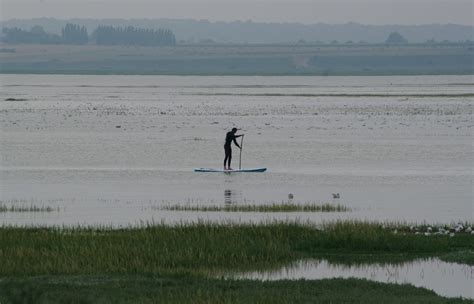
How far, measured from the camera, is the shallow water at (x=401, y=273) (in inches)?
760

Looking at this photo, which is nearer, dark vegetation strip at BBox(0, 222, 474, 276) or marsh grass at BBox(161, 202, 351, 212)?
dark vegetation strip at BBox(0, 222, 474, 276)

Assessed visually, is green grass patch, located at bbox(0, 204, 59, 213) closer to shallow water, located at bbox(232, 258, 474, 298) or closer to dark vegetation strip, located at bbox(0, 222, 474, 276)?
dark vegetation strip, located at bbox(0, 222, 474, 276)

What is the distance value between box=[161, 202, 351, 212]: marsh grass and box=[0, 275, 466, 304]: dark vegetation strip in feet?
34.5

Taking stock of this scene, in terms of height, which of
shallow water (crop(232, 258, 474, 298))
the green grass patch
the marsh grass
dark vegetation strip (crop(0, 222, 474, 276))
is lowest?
the green grass patch

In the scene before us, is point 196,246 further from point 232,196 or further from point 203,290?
point 232,196

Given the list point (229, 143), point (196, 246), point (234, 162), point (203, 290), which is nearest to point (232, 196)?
point (229, 143)

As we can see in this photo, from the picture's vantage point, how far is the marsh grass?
29.8 metres

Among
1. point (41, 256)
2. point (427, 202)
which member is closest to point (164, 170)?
point (427, 202)

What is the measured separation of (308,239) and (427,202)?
966 centimetres

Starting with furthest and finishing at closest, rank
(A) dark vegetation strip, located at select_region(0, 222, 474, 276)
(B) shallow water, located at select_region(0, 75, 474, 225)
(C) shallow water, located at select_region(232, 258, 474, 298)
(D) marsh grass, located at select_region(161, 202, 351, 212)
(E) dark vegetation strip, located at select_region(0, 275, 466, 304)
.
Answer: (B) shallow water, located at select_region(0, 75, 474, 225), (D) marsh grass, located at select_region(161, 202, 351, 212), (A) dark vegetation strip, located at select_region(0, 222, 474, 276), (C) shallow water, located at select_region(232, 258, 474, 298), (E) dark vegetation strip, located at select_region(0, 275, 466, 304)

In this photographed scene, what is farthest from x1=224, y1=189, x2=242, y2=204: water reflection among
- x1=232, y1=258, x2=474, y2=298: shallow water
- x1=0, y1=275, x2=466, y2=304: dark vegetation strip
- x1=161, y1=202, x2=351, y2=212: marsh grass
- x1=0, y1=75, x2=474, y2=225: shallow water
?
x1=0, y1=275, x2=466, y2=304: dark vegetation strip

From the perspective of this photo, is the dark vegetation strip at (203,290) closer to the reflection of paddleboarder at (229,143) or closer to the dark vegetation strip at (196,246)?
the dark vegetation strip at (196,246)

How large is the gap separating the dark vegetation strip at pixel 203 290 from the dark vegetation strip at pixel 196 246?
0.98 meters

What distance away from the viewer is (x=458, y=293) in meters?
18.5
